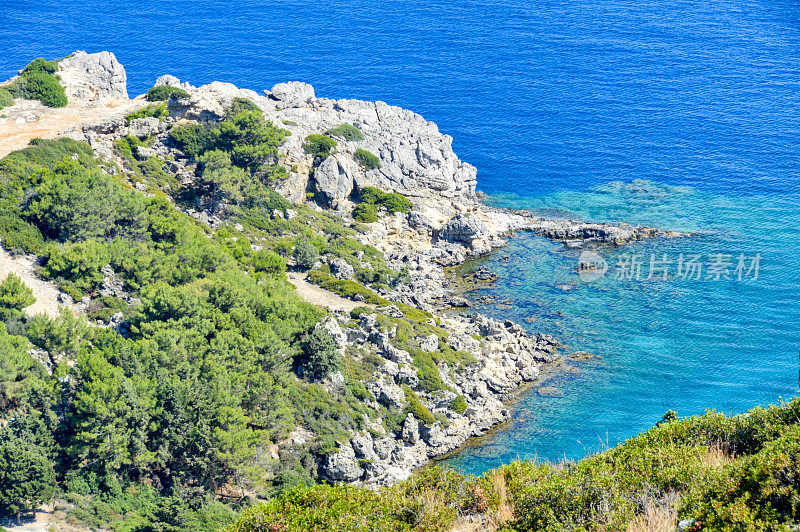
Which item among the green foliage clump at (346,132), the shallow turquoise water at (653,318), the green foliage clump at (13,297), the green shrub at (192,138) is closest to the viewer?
the green foliage clump at (13,297)

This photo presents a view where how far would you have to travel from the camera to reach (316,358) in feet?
152

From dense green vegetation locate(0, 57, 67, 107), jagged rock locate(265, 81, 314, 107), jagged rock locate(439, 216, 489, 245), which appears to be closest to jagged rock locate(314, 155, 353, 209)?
jagged rock locate(439, 216, 489, 245)

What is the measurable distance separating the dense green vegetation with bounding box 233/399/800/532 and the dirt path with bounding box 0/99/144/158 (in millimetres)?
51393

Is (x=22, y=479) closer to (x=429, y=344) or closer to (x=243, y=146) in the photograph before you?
(x=429, y=344)

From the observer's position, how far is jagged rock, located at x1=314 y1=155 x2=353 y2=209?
240ft

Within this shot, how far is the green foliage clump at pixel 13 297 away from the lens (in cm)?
4141

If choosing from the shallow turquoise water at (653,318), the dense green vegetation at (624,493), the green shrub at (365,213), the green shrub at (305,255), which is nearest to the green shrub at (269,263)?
the green shrub at (305,255)

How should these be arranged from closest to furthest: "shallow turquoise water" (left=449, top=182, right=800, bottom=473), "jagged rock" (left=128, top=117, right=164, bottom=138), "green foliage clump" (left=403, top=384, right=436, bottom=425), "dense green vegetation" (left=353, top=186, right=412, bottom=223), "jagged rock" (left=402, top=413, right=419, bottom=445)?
"jagged rock" (left=402, top=413, right=419, bottom=445) → "green foliage clump" (left=403, top=384, right=436, bottom=425) → "shallow turquoise water" (left=449, top=182, right=800, bottom=473) → "jagged rock" (left=128, top=117, right=164, bottom=138) → "dense green vegetation" (left=353, top=186, right=412, bottom=223)

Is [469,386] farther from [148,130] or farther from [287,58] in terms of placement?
[287,58]

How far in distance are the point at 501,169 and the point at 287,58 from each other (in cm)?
5350

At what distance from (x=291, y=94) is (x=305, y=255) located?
30257 millimetres

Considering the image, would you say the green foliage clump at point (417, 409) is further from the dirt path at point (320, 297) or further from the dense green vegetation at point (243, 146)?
the dense green vegetation at point (243, 146)

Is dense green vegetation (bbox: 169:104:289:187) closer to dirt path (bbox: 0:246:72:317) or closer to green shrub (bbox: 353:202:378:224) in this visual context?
green shrub (bbox: 353:202:378:224)

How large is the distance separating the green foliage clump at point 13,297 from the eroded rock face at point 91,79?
35632 millimetres
